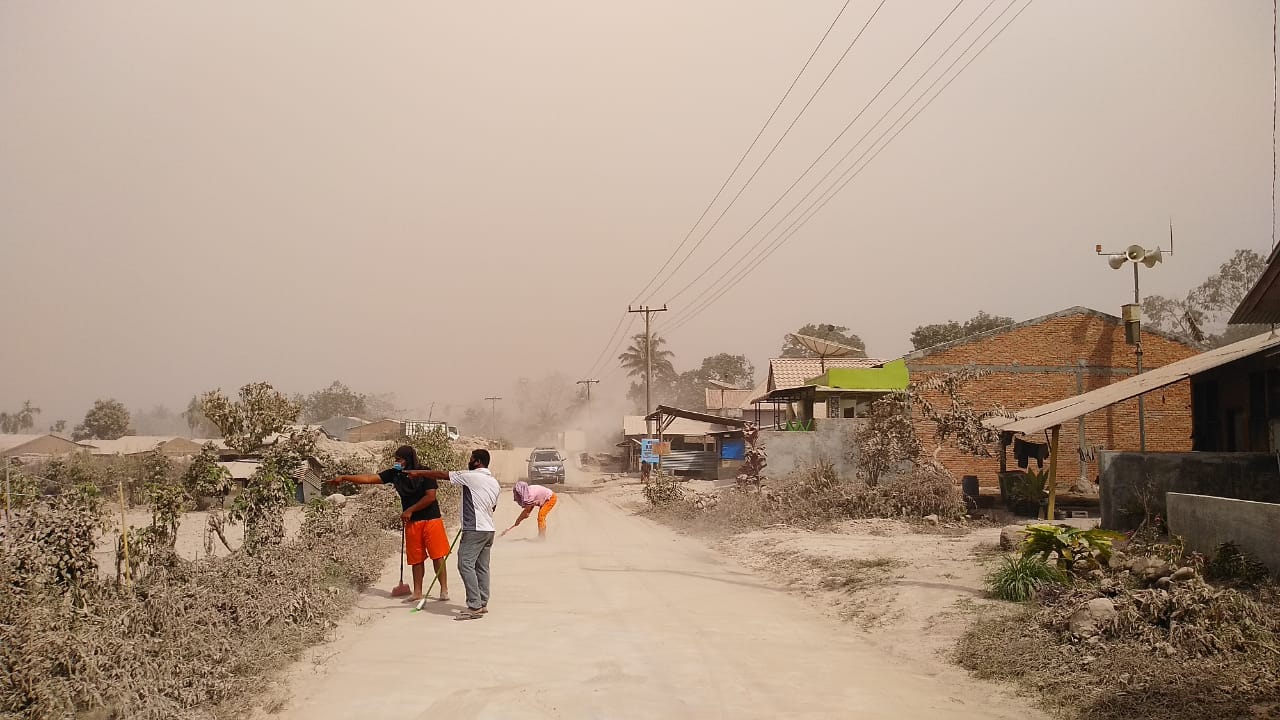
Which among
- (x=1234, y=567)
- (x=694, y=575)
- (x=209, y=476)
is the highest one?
(x=209, y=476)

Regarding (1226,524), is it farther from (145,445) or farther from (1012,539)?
(145,445)

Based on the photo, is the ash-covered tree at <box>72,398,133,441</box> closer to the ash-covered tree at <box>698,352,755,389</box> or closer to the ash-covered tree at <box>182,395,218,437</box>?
the ash-covered tree at <box>182,395,218,437</box>

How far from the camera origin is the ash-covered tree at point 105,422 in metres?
79.2

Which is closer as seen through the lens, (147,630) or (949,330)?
Result: (147,630)

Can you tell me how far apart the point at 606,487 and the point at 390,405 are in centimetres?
14699

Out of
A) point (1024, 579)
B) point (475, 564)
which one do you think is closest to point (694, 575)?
point (475, 564)

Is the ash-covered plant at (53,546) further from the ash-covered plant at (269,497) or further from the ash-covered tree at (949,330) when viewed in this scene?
the ash-covered tree at (949,330)

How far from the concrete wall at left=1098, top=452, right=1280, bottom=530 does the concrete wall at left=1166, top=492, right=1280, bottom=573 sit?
8.62 feet

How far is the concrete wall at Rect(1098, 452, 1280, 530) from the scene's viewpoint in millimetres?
12125

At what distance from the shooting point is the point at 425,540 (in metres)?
9.59

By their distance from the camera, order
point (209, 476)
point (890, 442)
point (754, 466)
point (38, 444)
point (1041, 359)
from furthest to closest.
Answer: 1. point (38, 444)
2. point (1041, 359)
3. point (754, 466)
4. point (890, 442)
5. point (209, 476)

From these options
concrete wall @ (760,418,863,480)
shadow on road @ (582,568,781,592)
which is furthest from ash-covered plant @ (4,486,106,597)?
concrete wall @ (760,418,863,480)

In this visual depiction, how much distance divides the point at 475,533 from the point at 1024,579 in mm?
5861

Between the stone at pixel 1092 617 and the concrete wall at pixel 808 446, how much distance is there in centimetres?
1613
